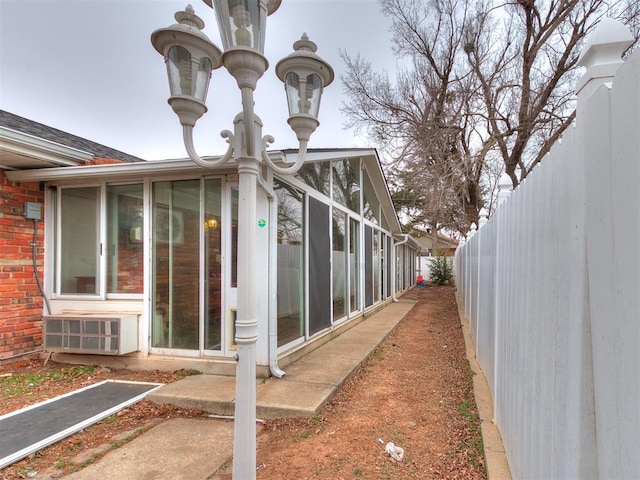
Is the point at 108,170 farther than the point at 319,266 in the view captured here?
No

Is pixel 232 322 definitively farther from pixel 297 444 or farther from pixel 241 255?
pixel 241 255

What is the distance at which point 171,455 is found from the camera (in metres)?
2.86

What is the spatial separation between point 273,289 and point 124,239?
7.32 ft

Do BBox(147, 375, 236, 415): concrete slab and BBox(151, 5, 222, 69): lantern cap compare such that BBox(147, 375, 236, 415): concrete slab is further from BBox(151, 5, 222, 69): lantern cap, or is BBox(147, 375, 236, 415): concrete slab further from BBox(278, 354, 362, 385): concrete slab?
BBox(151, 5, 222, 69): lantern cap

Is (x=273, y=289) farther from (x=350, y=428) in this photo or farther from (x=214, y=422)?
(x=350, y=428)

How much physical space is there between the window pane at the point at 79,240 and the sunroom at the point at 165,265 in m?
0.01

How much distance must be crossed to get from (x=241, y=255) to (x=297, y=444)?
1.75 metres

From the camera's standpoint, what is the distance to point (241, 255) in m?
2.35

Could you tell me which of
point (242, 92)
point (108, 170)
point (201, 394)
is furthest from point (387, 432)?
point (108, 170)

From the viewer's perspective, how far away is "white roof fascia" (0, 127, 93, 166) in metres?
4.18

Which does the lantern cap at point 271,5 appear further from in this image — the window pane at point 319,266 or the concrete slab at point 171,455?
the window pane at point 319,266

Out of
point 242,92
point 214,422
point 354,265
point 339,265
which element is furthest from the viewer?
point 354,265

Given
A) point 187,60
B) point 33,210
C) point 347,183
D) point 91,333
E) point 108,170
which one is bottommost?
point 91,333

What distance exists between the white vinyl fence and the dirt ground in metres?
0.96
